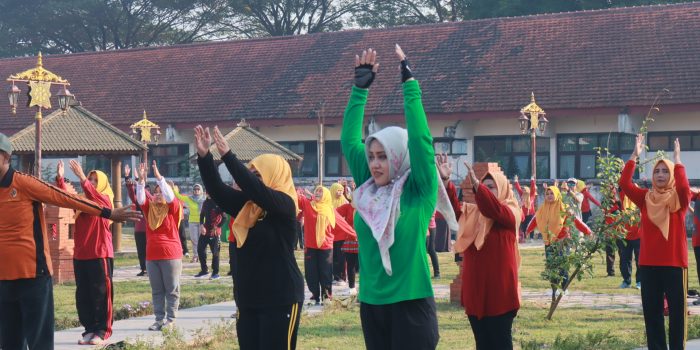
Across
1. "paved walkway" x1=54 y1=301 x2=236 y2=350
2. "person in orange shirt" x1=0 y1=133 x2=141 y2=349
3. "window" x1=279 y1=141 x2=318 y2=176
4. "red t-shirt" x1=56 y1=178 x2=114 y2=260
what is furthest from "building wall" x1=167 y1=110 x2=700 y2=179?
"person in orange shirt" x1=0 y1=133 x2=141 y2=349

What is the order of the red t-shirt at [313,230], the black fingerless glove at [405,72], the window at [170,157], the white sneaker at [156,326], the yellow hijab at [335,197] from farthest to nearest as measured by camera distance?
the window at [170,157] < the yellow hijab at [335,197] < the red t-shirt at [313,230] < the white sneaker at [156,326] < the black fingerless glove at [405,72]

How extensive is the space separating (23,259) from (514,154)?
27.8 metres

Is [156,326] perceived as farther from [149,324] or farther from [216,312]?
[216,312]

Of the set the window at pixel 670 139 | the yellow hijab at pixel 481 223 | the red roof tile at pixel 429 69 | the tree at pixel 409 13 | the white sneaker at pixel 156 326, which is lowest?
the white sneaker at pixel 156 326

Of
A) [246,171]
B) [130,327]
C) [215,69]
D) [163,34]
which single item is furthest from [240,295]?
[163,34]

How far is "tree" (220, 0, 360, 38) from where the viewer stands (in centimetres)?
5744

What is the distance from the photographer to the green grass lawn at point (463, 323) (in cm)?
1158

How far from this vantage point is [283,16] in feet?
190

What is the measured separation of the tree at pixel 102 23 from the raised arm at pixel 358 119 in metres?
51.7

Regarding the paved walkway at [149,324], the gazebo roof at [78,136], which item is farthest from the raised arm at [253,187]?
the gazebo roof at [78,136]

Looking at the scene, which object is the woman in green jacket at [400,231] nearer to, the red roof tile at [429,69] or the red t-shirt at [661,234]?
the red t-shirt at [661,234]

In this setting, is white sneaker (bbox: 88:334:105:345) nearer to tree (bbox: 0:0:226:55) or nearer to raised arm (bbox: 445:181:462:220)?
raised arm (bbox: 445:181:462:220)

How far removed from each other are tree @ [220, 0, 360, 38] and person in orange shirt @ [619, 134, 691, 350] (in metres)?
47.5

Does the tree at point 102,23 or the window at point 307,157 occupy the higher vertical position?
the tree at point 102,23
